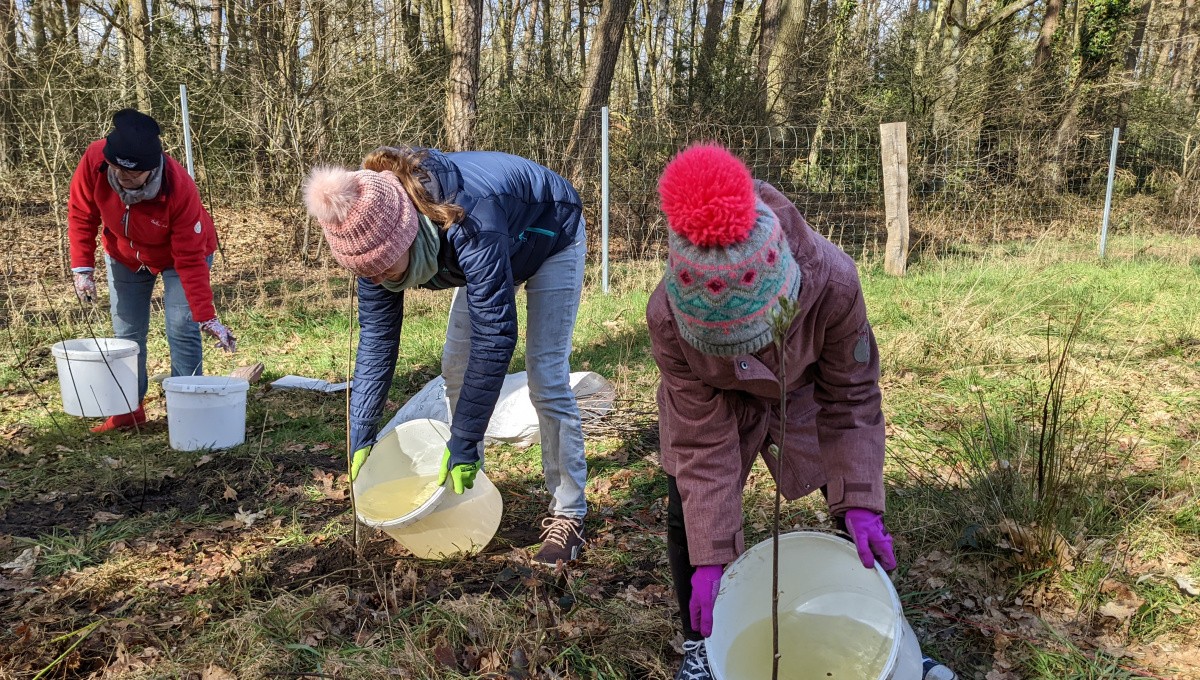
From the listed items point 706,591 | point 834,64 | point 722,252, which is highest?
point 834,64

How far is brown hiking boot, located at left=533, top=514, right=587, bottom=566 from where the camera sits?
283 centimetres

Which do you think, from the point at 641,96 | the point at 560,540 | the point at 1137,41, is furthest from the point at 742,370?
the point at 1137,41

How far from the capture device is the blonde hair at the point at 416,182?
2309 millimetres

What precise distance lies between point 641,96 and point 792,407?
11.4 m

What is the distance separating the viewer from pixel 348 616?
8.13ft

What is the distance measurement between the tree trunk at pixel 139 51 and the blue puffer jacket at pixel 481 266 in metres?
6.06

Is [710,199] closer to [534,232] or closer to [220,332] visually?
[534,232]

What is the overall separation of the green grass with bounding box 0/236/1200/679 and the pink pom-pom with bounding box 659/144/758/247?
118 centimetres

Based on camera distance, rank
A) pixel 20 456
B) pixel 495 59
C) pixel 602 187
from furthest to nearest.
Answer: pixel 495 59 < pixel 602 187 < pixel 20 456

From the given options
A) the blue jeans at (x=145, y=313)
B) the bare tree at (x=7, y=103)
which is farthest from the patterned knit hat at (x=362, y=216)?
the bare tree at (x=7, y=103)

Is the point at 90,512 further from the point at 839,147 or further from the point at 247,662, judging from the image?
the point at 839,147

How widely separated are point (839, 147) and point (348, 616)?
799cm

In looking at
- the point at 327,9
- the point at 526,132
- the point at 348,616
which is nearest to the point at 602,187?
the point at 526,132

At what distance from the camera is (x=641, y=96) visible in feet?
41.6
